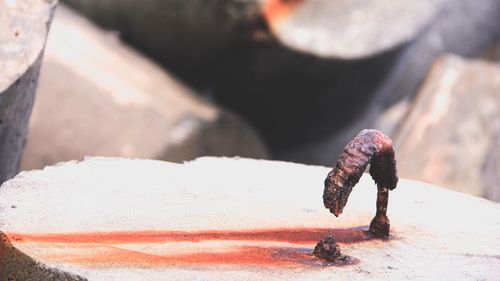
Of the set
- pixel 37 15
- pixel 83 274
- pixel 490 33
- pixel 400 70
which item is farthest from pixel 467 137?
pixel 83 274

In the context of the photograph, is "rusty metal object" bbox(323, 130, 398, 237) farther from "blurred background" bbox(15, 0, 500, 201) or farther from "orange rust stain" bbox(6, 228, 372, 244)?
"blurred background" bbox(15, 0, 500, 201)

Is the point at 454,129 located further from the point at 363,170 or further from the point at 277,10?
the point at 363,170

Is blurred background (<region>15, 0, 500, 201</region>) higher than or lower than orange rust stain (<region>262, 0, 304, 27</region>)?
lower

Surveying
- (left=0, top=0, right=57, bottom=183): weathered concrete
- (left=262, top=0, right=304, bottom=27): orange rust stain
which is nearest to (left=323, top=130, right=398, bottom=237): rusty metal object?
(left=0, top=0, right=57, bottom=183): weathered concrete

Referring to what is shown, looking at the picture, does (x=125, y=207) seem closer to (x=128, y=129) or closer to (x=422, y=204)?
(x=422, y=204)

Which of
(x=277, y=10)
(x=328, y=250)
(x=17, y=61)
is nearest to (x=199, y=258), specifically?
(x=328, y=250)

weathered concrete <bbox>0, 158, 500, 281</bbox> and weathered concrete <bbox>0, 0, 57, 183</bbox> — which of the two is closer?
weathered concrete <bbox>0, 158, 500, 281</bbox>

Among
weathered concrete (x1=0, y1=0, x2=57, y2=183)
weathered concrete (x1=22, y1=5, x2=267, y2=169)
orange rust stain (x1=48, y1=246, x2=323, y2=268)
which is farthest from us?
weathered concrete (x1=22, y1=5, x2=267, y2=169)
